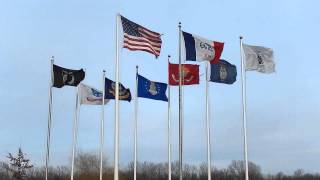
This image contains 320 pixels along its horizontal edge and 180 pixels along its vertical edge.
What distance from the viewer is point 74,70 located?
112 feet

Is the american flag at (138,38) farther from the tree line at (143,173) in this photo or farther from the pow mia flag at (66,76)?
the tree line at (143,173)

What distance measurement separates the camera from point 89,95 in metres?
38.1

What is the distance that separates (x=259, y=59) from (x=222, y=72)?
7.58 ft

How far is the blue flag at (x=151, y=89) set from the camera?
33656mm

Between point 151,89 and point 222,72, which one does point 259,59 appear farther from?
point 151,89

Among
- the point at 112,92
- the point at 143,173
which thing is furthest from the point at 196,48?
the point at 143,173

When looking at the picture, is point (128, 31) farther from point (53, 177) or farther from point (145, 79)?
point (53, 177)

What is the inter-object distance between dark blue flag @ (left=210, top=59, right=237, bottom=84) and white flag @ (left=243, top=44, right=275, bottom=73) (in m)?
1.27

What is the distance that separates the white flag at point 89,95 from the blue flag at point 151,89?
464cm

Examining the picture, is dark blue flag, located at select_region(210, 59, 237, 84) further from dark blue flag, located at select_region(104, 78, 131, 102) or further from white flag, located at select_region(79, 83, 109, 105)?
white flag, located at select_region(79, 83, 109, 105)

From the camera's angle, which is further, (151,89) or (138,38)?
(151,89)

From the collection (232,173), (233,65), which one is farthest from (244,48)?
(232,173)

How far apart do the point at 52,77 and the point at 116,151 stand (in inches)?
464

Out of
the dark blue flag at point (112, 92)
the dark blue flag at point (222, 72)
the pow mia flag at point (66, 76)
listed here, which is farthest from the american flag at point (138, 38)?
the dark blue flag at point (112, 92)
